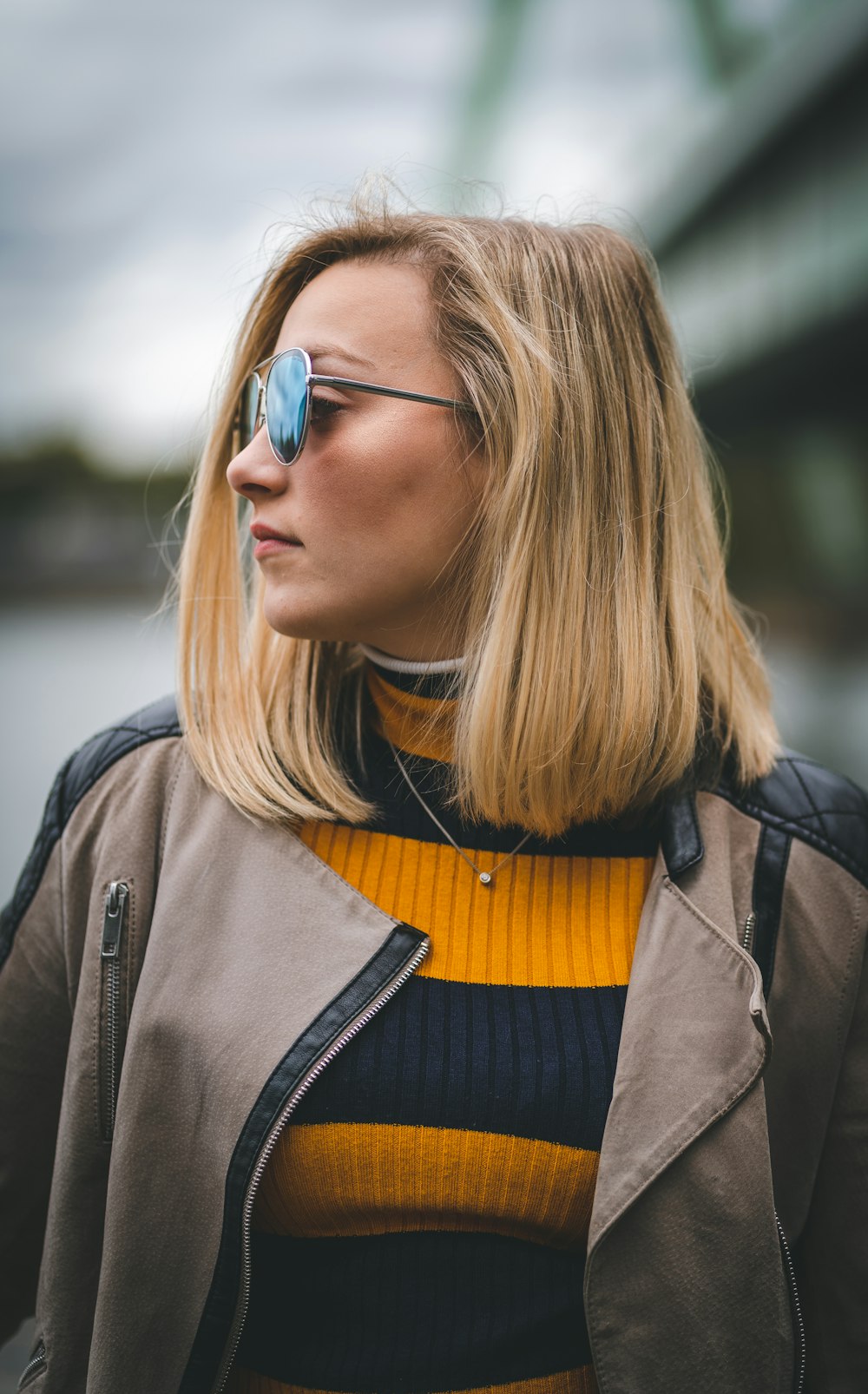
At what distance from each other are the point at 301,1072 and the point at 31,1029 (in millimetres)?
485

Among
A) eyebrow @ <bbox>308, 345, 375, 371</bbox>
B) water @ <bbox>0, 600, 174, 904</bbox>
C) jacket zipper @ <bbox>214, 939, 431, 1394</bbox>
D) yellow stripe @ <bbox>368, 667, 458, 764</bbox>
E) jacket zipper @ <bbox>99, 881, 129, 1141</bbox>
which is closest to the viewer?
jacket zipper @ <bbox>214, 939, 431, 1394</bbox>

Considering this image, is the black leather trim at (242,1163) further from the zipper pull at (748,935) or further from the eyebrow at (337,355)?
the eyebrow at (337,355)

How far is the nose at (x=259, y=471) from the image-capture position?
1558mm

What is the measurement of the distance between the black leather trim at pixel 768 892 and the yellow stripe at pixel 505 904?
168mm

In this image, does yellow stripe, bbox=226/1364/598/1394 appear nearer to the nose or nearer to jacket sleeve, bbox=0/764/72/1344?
jacket sleeve, bbox=0/764/72/1344

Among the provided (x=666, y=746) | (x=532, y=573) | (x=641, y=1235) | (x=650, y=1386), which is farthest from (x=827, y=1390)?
(x=532, y=573)

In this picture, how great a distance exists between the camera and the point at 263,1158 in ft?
4.22

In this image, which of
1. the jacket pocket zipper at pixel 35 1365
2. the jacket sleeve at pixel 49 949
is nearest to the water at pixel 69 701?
the jacket sleeve at pixel 49 949

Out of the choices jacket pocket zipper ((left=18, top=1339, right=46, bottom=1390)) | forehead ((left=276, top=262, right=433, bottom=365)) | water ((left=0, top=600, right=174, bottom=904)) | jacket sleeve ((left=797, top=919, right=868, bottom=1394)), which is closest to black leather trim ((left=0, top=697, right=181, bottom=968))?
jacket pocket zipper ((left=18, top=1339, right=46, bottom=1390))

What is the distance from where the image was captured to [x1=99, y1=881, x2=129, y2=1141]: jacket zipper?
1.42 m

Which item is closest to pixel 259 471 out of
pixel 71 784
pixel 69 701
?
pixel 71 784

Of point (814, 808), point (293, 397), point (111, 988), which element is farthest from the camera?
point (814, 808)

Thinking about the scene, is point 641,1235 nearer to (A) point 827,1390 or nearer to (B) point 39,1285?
(A) point 827,1390

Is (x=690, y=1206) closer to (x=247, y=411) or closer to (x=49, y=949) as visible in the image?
(x=49, y=949)
